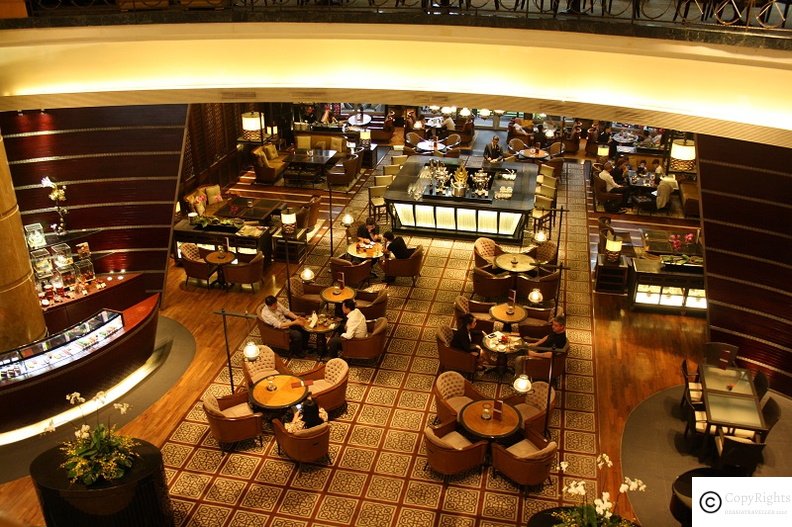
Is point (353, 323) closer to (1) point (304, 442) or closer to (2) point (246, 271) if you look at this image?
(1) point (304, 442)

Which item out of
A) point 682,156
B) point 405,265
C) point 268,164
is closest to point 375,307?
point 405,265

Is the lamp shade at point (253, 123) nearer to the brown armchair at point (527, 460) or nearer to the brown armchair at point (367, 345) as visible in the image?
the brown armchair at point (367, 345)

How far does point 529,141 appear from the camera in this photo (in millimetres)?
19469

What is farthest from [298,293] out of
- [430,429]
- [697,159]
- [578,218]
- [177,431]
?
[578,218]

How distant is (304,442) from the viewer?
7617 mm

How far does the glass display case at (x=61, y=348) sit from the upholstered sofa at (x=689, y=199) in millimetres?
11629

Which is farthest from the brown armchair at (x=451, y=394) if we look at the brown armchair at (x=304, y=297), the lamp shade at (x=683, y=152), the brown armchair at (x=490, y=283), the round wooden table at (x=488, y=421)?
the lamp shade at (x=683, y=152)

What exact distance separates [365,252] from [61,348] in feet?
16.4

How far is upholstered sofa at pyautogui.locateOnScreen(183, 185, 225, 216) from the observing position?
13.3 meters

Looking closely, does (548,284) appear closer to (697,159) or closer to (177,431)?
(697,159)

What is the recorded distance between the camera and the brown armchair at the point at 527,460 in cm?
729

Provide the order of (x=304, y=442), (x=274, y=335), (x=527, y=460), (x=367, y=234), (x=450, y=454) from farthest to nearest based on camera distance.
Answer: (x=367, y=234), (x=274, y=335), (x=304, y=442), (x=450, y=454), (x=527, y=460)

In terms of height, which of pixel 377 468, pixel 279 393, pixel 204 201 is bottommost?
pixel 377 468

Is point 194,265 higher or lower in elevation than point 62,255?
lower
